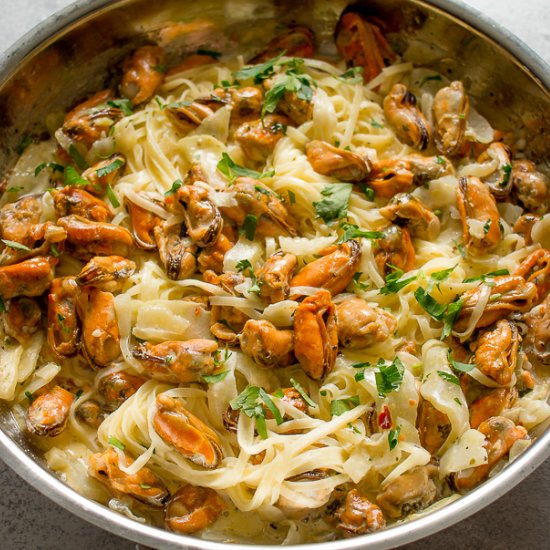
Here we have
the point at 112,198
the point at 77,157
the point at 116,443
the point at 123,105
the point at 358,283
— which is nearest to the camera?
the point at 116,443

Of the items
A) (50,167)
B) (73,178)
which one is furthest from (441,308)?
(50,167)

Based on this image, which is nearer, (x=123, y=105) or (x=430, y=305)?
(x=430, y=305)

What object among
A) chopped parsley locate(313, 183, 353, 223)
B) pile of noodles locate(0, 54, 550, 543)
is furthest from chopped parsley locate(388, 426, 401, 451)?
chopped parsley locate(313, 183, 353, 223)

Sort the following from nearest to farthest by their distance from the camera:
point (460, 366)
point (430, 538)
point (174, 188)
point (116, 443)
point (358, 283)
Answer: point (116, 443) → point (460, 366) → point (430, 538) → point (358, 283) → point (174, 188)

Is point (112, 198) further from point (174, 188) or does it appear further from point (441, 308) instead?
point (441, 308)

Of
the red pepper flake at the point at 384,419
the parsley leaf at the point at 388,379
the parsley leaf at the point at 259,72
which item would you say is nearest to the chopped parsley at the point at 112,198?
the parsley leaf at the point at 259,72

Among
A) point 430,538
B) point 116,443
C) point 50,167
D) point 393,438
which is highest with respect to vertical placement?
point 50,167

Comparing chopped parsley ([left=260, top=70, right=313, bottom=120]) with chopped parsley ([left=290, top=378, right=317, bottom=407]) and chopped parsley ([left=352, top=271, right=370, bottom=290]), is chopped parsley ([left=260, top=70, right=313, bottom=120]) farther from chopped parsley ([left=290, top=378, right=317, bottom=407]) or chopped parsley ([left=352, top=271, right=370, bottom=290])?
chopped parsley ([left=290, top=378, right=317, bottom=407])

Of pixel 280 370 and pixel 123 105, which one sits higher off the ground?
pixel 123 105
